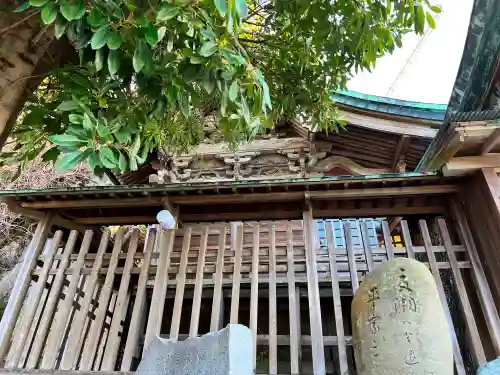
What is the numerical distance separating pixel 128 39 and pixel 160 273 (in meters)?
2.95

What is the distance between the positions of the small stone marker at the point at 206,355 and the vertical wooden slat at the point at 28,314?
2117 millimetres

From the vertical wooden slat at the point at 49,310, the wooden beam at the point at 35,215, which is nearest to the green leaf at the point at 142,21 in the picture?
the vertical wooden slat at the point at 49,310

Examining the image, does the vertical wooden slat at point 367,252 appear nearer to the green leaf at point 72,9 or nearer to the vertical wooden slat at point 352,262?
the vertical wooden slat at point 352,262

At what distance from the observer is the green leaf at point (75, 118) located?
2.55m

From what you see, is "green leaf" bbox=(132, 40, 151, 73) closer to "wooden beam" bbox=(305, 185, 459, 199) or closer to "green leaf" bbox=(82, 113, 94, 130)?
"green leaf" bbox=(82, 113, 94, 130)

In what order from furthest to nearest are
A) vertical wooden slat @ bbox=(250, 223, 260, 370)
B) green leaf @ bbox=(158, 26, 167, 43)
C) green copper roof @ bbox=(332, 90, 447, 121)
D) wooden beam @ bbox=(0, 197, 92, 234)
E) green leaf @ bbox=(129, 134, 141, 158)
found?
green copper roof @ bbox=(332, 90, 447, 121)
wooden beam @ bbox=(0, 197, 92, 234)
vertical wooden slat @ bbox=(250, 223, 260, 370)
green leaf @ bbox=(129, 134, 141, 158)
green leaf @ bbox=(158, 26, 167, 43)

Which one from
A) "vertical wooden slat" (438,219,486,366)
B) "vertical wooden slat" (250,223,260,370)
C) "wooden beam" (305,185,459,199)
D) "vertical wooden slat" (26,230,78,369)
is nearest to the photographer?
"vertical wooden slat" (438,219,486,366)

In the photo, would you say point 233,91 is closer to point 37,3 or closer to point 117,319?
point 37,3

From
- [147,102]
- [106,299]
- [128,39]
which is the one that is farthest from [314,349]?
[128,39]

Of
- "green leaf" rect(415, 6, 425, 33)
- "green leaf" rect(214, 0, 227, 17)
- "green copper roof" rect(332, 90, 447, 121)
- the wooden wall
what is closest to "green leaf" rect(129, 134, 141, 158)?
"green leaf" rect(214, 0, 227, 17)

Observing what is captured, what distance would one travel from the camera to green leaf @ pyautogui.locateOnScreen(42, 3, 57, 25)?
2.26m

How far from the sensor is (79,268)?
15.9 feet

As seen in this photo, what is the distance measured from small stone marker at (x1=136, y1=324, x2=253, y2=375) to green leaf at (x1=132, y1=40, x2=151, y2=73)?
5.88 ft

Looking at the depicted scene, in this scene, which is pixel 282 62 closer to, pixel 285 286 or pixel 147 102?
pixel 147 102
